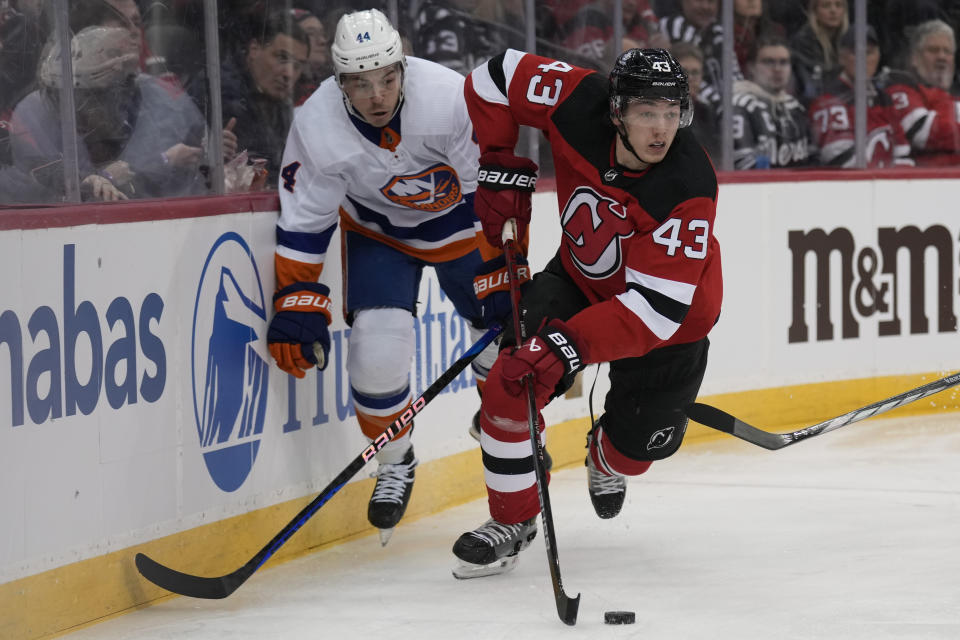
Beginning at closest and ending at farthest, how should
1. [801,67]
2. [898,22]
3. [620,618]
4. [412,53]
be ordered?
[620,618], [412,53], [801,67], [898,22]

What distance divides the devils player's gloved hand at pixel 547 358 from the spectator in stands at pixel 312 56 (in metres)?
1.36

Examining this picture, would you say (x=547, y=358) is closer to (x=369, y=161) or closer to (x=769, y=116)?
(x=369, y=161)

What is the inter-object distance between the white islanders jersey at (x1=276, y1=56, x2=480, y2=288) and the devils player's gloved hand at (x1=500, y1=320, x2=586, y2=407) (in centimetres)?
67

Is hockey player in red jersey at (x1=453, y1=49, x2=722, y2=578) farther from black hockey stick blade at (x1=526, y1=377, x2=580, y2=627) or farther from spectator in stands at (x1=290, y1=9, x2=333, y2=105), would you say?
spectator in stands at (x1=290, y1=9, x2=333, y2=105)

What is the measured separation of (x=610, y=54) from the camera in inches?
207

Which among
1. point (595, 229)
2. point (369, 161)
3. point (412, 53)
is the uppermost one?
point (412, 53)

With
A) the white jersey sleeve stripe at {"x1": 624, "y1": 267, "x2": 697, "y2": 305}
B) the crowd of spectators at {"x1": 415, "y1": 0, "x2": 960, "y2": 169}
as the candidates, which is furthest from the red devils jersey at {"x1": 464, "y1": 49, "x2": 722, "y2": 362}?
the crowd of spectators at {"x1": 415, "y1": 0, "x2": 960, "y2": 169}

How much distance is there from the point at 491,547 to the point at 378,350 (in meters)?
0.58

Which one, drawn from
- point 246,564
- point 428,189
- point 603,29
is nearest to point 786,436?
point 428,189

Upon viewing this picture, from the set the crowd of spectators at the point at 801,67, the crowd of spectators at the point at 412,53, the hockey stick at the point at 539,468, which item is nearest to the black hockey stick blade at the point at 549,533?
the hockey stick at the point at 539,468

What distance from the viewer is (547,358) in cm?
296

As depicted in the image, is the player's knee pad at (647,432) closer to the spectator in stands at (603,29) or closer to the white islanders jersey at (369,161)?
the white islanders jersey at (369,161)

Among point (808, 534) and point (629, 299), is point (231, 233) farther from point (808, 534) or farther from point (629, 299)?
point (808, 534)

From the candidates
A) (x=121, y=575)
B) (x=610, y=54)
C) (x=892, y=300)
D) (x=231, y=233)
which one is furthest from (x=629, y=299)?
(x=892, y=300)
